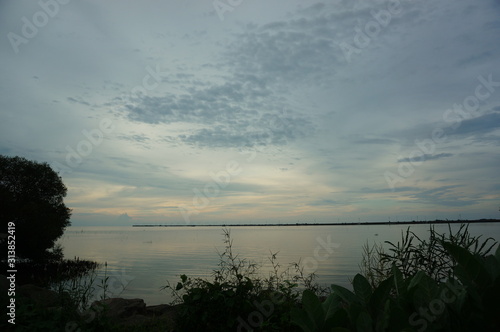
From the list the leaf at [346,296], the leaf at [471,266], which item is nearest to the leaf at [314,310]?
the leaf at [346,296]

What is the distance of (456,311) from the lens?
4.22 feet

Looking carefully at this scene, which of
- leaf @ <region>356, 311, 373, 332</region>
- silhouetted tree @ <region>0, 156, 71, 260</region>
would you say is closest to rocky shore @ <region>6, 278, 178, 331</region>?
leaf @ <region>356, 311, 373, 332</region>

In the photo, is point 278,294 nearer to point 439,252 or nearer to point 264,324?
point 264,324

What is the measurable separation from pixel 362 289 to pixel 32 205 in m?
35.4

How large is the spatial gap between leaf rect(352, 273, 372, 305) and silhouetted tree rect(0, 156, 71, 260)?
108ft

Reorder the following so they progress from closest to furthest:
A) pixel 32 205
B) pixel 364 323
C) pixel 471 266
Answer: pixel 364 323 → pixel 471 266 → pixel 32 205

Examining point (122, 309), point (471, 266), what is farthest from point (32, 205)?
point (471, 266)

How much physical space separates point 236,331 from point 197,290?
2.99 ft

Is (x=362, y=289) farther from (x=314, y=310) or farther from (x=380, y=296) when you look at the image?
(x=314, y=310)

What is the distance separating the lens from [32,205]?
30438 millimetres

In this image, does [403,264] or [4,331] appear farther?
[403,264]

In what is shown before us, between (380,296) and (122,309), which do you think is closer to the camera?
(380,296)

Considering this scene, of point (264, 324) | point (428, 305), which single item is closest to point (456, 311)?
point (428, 305)

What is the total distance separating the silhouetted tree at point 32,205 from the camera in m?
29.5
